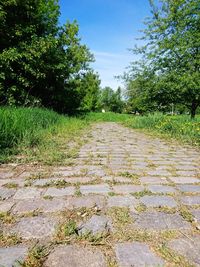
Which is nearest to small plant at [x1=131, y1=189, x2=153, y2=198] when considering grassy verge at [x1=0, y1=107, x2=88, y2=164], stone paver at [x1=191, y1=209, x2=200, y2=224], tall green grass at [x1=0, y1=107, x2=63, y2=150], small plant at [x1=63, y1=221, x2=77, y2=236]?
stone paver at [x1=191, y1=209, x2=200, y2=224]

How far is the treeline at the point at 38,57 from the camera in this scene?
1184 centimetres

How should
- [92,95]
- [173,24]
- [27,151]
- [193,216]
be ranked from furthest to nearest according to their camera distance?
1. [92,95]
2. [173,24]
3. [27,151]
4. [193,216]

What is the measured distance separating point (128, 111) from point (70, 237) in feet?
170

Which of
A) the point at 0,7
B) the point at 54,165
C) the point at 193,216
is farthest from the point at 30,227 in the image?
Result: the point at 0,7

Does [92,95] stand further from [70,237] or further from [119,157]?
[70,237]

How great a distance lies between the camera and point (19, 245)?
1.49 meters

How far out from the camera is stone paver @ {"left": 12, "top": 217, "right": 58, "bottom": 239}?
1.61m

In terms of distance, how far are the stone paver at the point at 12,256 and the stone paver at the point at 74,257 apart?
0.49ft

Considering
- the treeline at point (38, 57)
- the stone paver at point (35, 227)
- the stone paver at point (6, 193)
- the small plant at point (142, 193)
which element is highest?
the treeline at point (38, 57)

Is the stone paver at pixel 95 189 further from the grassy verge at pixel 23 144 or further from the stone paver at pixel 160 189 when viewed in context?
the grassy verge at pixel 23 144

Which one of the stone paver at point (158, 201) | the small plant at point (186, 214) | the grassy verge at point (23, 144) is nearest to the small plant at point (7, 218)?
the stone paver at point (158, 201)

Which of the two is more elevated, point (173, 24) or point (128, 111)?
point (173, 24)

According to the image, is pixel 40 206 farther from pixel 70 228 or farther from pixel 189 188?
pixel 189 188

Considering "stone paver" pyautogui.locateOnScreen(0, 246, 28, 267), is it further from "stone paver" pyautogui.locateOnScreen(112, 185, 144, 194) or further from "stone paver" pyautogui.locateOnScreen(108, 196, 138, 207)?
"stone paver" pyautogui.locateOnScreen(112, 185, 144, 194)
